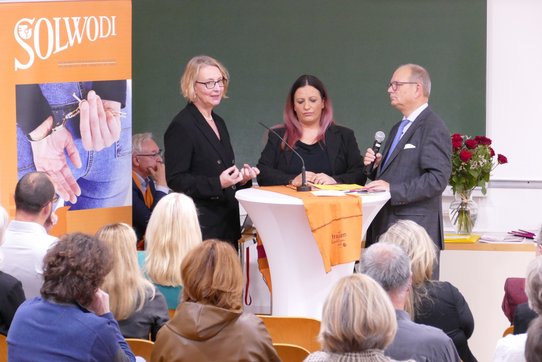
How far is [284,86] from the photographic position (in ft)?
23.4

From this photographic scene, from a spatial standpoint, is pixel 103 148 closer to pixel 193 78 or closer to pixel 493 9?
pixel 193 78

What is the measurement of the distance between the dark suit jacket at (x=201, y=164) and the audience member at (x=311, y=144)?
292mm

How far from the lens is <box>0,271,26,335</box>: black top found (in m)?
3.77

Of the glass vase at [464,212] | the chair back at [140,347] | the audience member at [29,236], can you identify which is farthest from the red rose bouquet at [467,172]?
the chair back at [140,347]

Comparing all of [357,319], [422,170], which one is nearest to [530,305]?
[357,319]

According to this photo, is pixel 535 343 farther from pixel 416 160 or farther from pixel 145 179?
pixel 145 179

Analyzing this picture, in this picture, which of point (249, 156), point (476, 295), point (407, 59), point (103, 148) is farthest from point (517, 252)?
point (103, 148)

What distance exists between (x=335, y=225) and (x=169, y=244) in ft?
3.10

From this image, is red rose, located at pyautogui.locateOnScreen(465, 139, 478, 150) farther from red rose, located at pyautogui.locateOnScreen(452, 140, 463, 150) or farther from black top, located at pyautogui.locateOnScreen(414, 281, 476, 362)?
black top, located at pyautogui.locateOnScreen(414, 281, 476, 362)

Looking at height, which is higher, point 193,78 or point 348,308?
point 193,78

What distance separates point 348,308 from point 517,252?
3.93 m

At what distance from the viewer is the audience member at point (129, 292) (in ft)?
12.5

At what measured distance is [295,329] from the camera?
12.9ft

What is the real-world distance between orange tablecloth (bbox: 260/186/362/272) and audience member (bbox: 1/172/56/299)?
4.15 ft
